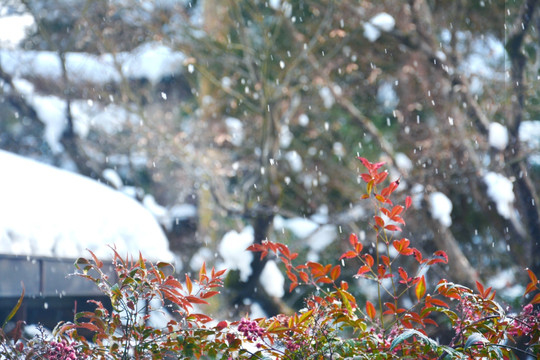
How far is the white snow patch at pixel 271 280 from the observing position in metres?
5.20

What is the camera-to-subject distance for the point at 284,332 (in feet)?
4.09

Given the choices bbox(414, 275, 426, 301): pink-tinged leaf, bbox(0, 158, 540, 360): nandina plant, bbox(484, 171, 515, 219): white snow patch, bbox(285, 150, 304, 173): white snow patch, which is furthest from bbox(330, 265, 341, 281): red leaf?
bbox(285, 150, 304, 173): white snow patch

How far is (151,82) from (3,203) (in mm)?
4889

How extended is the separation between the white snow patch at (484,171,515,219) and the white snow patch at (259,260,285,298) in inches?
87.1

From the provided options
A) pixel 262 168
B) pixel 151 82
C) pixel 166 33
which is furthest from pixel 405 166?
pixel 151 82

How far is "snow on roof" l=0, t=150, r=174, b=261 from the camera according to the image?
261 centimetres

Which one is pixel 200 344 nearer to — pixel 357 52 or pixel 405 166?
pixel 405 166

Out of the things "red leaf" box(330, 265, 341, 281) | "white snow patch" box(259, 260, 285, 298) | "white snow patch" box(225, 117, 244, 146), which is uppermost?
"white snow patch" box(225, 117, 244, 146)

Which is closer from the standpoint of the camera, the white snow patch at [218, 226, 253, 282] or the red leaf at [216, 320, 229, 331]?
the red leaf at [216, 320, 229, 331]

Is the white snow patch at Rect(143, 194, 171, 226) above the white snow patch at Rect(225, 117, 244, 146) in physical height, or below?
below

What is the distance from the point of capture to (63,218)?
9.61ft

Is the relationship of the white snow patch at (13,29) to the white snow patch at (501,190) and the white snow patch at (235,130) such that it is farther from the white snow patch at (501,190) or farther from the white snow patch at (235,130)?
the white snow patch at (501,190)

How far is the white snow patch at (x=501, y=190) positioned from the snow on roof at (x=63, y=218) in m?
3.18

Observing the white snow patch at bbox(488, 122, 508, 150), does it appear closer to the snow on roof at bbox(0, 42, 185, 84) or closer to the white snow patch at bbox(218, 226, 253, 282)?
the white snow patch at bbox(218, 226, 253, 282)
